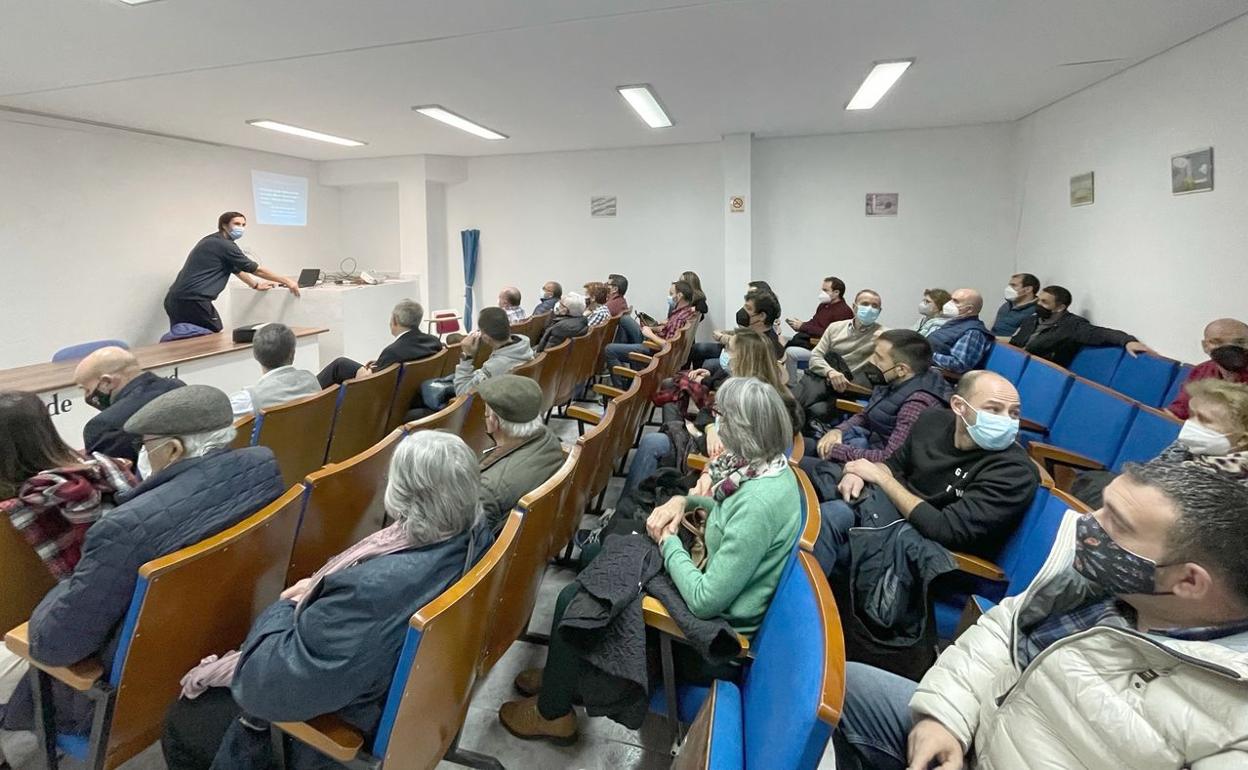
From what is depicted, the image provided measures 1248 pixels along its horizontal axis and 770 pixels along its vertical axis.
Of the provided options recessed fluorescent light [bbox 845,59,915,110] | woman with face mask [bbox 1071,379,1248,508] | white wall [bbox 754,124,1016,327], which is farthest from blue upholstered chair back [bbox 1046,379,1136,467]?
white wall [bbox 754,124,1016,327]

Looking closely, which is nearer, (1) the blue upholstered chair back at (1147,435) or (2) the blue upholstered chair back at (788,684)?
(2) the blue upholstered chair back at (788,684)

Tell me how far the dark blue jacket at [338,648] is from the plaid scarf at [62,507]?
606mm

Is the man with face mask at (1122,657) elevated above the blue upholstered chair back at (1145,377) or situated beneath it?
situated beneath

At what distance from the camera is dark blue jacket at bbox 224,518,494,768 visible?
3.63 feet

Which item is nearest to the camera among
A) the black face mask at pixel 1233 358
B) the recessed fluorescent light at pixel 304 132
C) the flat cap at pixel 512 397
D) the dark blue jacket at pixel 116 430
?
the flat cap at pixel 512 397

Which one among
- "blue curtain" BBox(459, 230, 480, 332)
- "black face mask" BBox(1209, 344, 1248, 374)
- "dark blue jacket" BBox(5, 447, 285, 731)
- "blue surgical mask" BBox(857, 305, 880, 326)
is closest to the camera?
"dark blue jacket" BBox(5, 447, 285, 731)

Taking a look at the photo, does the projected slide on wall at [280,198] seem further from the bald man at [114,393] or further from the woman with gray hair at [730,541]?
the woman with gray hair at [730,541]

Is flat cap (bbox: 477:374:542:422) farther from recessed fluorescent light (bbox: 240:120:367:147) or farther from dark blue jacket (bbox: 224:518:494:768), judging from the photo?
recessed fluorescent light (bbox: 240:120:367:147)

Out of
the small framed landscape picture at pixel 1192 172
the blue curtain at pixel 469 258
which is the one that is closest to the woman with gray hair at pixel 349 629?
the small framed landscape picture at pixel 1192 172

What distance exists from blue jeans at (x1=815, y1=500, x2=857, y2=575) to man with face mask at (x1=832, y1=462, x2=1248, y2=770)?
62 cm

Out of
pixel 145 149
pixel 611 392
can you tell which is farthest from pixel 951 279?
pixel 145 149

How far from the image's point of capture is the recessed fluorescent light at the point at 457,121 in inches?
207

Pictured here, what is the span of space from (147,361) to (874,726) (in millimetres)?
4221

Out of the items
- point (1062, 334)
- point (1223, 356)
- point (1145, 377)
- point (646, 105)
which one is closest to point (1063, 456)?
point (1223, 356)
